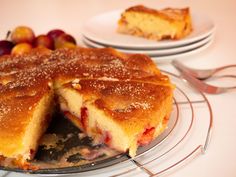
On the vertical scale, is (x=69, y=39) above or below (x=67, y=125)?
above

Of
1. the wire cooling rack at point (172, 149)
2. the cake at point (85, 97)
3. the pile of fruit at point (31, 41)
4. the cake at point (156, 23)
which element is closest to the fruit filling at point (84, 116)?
the cake at point (85, 97)

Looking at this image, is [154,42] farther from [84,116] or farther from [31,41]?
[84,116]

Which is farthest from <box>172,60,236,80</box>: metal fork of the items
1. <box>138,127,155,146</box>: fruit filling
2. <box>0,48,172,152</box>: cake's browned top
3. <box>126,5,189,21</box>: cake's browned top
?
<box>138,127,155,146</box>: fruit filling

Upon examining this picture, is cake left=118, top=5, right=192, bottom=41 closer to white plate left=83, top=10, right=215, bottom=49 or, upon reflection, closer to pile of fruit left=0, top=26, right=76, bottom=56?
white plate left=83, top=10, right=215, bottom=49

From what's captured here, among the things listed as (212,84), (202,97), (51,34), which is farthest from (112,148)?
(51,34)

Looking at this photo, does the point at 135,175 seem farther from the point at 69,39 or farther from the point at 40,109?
the point at 69,39

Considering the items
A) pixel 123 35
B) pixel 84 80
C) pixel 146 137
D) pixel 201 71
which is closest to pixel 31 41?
pixel 123 35

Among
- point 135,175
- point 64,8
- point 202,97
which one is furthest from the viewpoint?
point 64,8
